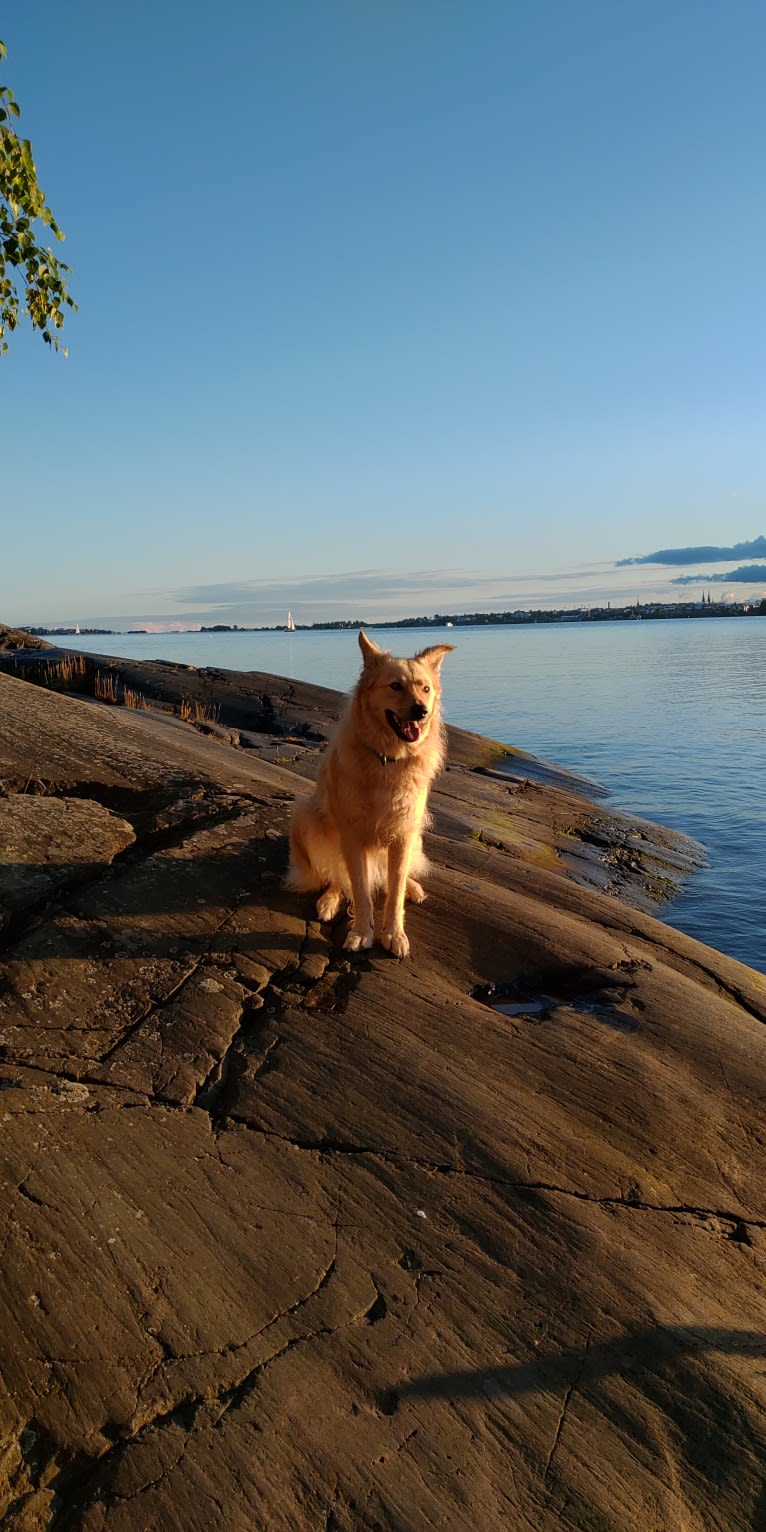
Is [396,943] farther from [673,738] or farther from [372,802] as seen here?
[673,738]

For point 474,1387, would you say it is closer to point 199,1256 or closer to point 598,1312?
point 598,1312

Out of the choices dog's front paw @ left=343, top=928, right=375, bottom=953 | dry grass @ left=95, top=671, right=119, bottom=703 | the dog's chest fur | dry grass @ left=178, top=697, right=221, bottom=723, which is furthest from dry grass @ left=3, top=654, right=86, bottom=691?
dog's front paw @ left=343, top=928, right=375, bottom=953

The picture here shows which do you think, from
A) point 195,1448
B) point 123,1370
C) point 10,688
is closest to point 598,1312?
point 195,1448

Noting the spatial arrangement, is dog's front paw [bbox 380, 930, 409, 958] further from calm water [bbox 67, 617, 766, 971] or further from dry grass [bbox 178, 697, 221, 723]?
dry grass [bbox 178, 697, 221, 723]

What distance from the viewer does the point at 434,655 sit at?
5652mm

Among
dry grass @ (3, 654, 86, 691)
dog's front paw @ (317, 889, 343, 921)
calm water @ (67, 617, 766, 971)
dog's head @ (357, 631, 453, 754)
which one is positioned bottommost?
calm water @ (67, 617, 766, 971)

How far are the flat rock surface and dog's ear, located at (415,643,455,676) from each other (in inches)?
69.7

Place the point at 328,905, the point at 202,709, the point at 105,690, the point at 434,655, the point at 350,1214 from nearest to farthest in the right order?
the point at 350,1214, the point at 328,905, the point at 434,655, the point at 202,709, the point at 105,690

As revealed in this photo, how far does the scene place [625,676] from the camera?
4903 cm

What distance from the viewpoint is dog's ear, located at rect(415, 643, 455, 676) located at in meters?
5.56

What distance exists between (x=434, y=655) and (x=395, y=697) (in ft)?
1.99

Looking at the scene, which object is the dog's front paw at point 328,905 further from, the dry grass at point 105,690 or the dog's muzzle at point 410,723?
the dry grass at point 105,690

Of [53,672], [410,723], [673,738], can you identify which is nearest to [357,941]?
[410,723]

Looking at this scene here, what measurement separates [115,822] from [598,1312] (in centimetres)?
424
